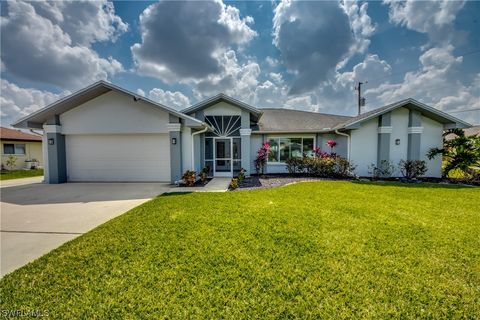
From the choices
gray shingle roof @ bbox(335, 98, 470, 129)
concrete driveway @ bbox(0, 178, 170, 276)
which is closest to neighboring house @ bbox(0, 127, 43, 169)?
concrete driveway @ bbox(0, 178, 170, 276)

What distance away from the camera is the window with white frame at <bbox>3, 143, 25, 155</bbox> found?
63.8ft

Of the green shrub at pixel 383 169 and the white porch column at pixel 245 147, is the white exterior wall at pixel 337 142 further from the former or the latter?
the white porch column at pixel 245 147

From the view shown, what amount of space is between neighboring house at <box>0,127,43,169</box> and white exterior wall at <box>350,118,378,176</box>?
30.0m

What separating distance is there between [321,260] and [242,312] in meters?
1.68

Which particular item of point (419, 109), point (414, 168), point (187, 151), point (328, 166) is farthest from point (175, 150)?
point (419, 109)

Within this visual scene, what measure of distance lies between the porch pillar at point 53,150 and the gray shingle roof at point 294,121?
11533mm

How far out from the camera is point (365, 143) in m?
12.5

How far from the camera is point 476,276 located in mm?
2916

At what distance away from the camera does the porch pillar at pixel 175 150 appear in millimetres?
10312

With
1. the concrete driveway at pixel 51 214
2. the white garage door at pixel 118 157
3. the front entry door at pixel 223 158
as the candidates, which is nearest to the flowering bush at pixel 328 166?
the front entry door at pixel 223 158

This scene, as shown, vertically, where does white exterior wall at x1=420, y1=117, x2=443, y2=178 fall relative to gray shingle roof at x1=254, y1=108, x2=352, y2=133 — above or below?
below

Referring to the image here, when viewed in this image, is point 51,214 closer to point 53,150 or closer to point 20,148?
point 53,150

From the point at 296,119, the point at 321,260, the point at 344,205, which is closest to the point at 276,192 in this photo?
the point at 344,205

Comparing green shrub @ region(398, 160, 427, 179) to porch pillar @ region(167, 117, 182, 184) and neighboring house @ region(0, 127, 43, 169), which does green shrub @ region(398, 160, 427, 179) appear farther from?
neighboring house @ region(0, 127, 43, 169)
